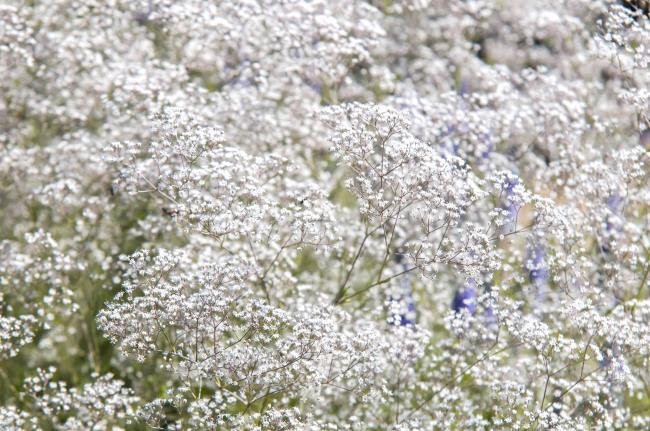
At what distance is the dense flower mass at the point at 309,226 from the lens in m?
7.92

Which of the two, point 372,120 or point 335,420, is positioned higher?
point 372,120

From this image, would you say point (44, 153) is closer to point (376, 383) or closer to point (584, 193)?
point (376, 383)

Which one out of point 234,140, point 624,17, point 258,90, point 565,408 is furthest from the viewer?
point 258,90

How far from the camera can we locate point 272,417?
737 centimetres

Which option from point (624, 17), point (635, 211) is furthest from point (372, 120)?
point (635, 211)

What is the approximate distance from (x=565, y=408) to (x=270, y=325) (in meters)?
3.71

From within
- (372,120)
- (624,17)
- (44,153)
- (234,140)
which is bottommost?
(44,153)

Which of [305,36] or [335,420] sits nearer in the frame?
[335,420]

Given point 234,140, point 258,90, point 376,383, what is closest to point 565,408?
point 376,383

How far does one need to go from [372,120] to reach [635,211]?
16.4 feet

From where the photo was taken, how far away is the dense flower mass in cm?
792

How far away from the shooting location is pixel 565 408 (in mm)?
9250

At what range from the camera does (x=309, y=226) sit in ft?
26.2

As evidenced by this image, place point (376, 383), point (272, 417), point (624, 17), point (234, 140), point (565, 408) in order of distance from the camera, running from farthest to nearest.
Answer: point (234, 140) < point (624, 17) < point (565, 408) < point (376, 383) < point (272, 417)
